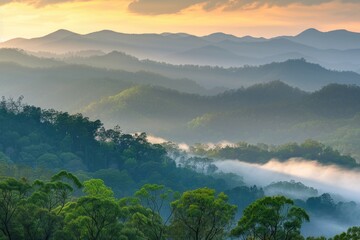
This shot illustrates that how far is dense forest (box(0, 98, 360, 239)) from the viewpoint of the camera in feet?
128

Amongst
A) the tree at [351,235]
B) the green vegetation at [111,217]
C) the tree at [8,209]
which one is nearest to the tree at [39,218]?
the green vegetation at [111,217]

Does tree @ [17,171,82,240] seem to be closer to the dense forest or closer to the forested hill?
the dense forest

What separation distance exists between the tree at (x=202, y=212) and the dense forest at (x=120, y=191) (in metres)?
0.07

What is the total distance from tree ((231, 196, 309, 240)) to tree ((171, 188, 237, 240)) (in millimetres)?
2299

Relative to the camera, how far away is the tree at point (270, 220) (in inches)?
1436

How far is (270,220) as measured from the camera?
3641cm

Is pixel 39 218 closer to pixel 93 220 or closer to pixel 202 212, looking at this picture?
pixel 93 220

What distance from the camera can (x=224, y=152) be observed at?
639 feet

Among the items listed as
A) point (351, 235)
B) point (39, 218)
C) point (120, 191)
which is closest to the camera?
point (351, 235)

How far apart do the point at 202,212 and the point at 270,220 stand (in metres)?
4.82

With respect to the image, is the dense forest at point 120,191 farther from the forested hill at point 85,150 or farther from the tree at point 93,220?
the forested hill at point 85,150

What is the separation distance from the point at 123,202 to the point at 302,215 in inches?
633

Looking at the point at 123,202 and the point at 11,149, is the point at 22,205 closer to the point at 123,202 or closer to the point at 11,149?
the point at 123,202

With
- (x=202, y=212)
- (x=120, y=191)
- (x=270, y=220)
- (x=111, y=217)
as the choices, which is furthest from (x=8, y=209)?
(x=120, y=191)
